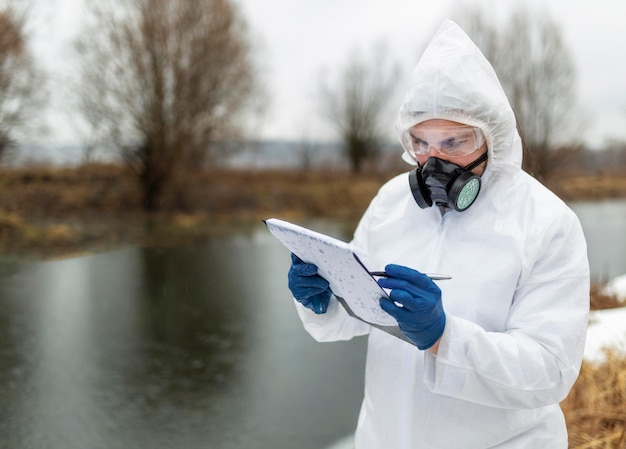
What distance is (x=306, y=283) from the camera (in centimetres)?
137

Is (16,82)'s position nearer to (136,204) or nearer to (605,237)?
(136,204)

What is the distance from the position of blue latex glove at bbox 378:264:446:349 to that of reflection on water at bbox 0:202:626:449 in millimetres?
2461

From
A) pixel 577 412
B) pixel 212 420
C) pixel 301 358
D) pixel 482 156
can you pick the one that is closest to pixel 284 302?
pixel 301 358

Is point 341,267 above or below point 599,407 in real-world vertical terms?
above

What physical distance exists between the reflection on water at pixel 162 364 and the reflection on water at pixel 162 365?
0.01 metres

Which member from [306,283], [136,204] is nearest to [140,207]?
[136,204]

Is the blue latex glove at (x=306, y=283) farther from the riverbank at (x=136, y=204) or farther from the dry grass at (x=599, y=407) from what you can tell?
the riverbank at (x=136, y=204)

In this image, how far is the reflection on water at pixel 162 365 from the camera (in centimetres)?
341

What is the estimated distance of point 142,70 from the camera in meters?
13.1

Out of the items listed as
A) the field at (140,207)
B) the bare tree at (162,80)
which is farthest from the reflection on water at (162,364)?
the bare tree at (162,80)

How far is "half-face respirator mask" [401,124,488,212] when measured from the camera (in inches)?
52.8

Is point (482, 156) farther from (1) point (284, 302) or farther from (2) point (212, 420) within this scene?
(1) point (284, 302)

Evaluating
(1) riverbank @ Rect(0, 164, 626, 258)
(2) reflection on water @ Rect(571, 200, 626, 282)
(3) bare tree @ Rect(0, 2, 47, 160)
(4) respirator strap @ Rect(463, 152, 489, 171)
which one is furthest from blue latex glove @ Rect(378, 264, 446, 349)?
(3) bare tree @ Rect(0, 2, 47, 160)

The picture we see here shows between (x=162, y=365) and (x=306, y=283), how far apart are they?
3.40 metres
